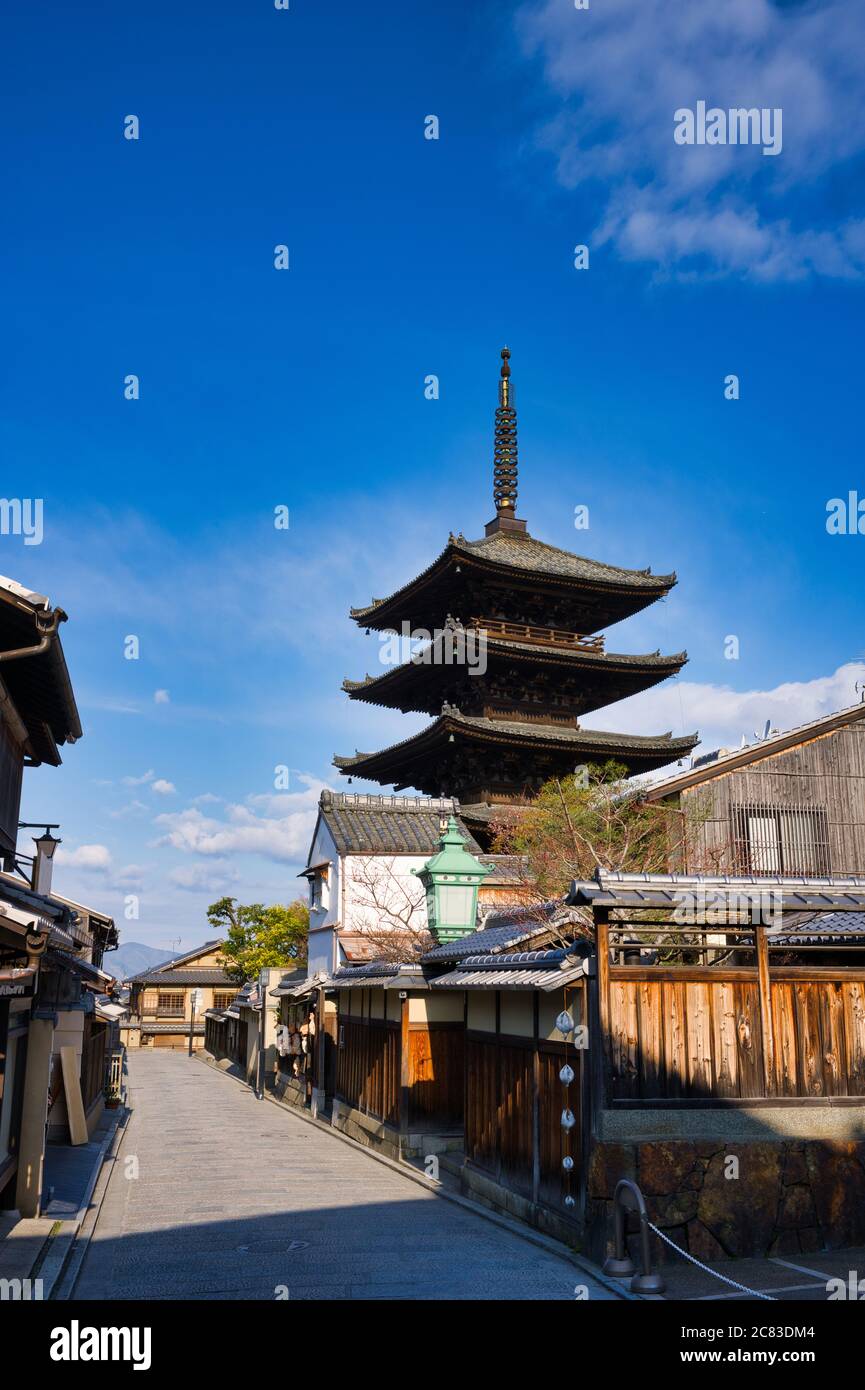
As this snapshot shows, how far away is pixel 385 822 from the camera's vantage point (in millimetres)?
34219

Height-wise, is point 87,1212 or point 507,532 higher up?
point 507,532

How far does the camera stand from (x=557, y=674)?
38.6m

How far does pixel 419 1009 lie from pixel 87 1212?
6.93 m

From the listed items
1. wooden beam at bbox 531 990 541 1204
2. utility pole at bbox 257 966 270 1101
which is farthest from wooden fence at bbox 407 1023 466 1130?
utility pole at bbox 257 966 270 1101

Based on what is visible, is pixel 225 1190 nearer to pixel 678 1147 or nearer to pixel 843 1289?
pixel 678 1147

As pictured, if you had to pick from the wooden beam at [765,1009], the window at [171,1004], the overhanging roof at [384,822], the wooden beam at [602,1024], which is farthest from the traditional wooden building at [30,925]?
the window at [171,1004]

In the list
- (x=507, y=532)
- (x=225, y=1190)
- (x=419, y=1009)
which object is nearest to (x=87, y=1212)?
(x=225, y=1190)

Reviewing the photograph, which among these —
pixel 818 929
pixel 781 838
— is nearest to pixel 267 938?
pixel 781 838

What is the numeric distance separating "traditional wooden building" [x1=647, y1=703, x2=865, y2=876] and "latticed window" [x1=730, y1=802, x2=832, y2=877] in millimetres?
29

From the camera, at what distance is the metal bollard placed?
1044 cm

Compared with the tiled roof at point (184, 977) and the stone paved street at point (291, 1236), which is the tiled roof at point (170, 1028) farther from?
the stone paved street at point (291, 1236)

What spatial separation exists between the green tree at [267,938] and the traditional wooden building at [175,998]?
14595 millimetres

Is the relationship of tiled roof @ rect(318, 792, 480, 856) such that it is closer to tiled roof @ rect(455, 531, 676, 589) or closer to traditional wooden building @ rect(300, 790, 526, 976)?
traditional wooden building @ rect(300, 790, 526, 976)

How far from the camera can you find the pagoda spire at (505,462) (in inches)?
1652
